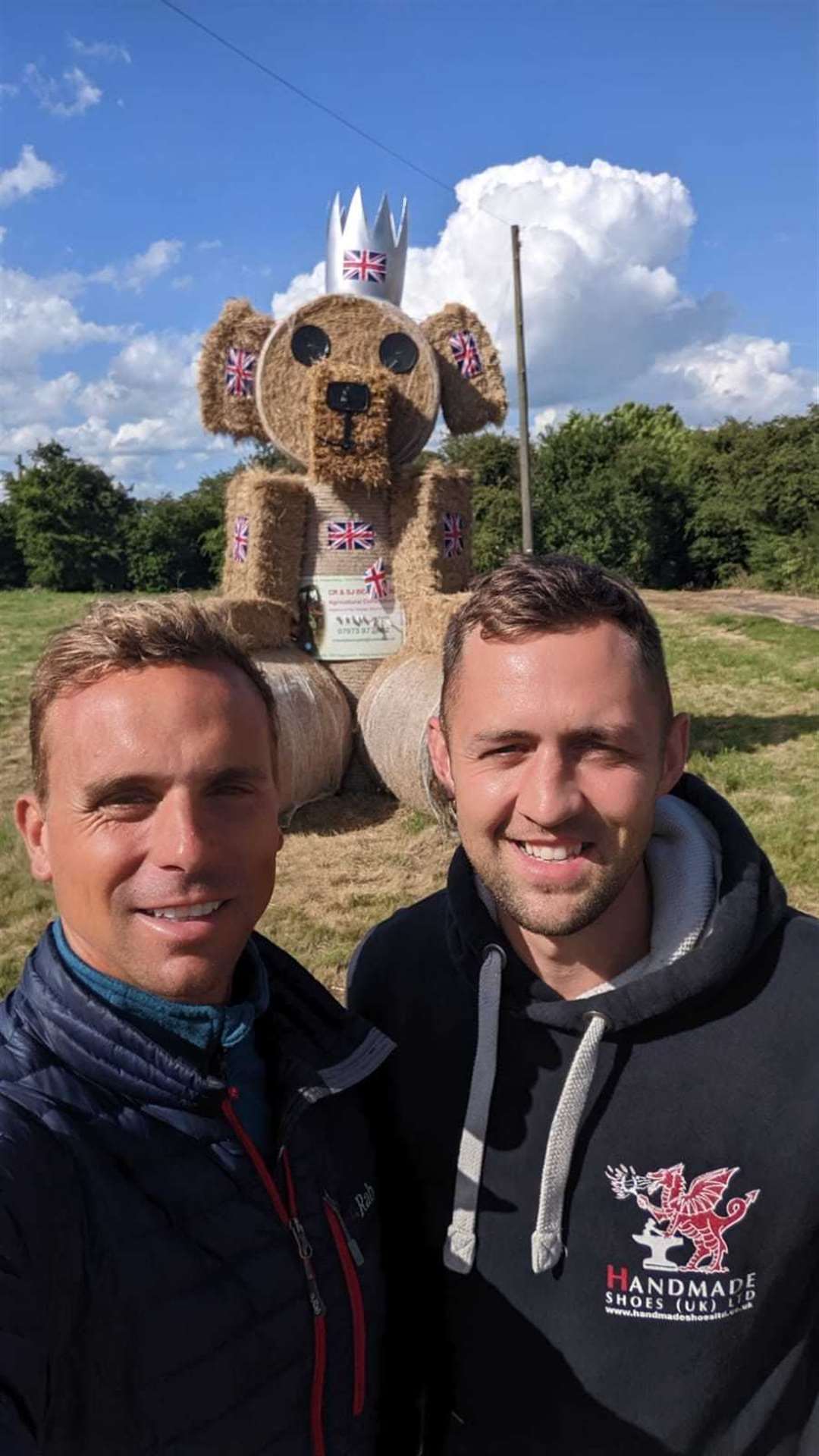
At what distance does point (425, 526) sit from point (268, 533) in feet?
3.31

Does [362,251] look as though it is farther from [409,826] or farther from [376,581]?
[409,826]

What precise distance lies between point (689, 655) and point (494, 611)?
1011cm

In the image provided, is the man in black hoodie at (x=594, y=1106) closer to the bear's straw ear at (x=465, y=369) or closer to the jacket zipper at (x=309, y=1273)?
the jacket zipper at (x=309, y=1273)

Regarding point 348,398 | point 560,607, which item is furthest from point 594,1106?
point 348,398

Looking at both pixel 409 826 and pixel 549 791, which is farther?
pixel 409 826

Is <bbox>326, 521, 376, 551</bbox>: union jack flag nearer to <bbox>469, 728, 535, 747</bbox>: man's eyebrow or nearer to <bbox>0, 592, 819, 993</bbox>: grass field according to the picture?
<bbox>0, 592, 819, 993</bbox>: grass field

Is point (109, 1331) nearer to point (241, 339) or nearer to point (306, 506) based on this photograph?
point (306, 506)

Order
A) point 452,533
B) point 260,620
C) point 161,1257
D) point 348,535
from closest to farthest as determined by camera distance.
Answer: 1. point 161,1257
2. point 260,620
3. point 348,535
4. point 452,533

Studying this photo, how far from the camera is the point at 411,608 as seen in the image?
613cm

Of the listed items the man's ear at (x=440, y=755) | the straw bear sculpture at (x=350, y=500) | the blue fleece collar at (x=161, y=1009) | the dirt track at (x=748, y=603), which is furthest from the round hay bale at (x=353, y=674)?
the dirt track at (x=748, y=603)

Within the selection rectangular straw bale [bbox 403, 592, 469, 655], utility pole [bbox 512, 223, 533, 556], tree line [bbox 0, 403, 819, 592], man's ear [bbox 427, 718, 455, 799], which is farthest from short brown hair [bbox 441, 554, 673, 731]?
tree line [bbox 0, 403, 819, 592]

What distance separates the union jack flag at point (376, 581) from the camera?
6184 mm

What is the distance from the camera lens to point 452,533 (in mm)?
6230

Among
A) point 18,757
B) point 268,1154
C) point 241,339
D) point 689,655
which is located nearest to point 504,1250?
point 268,1154
